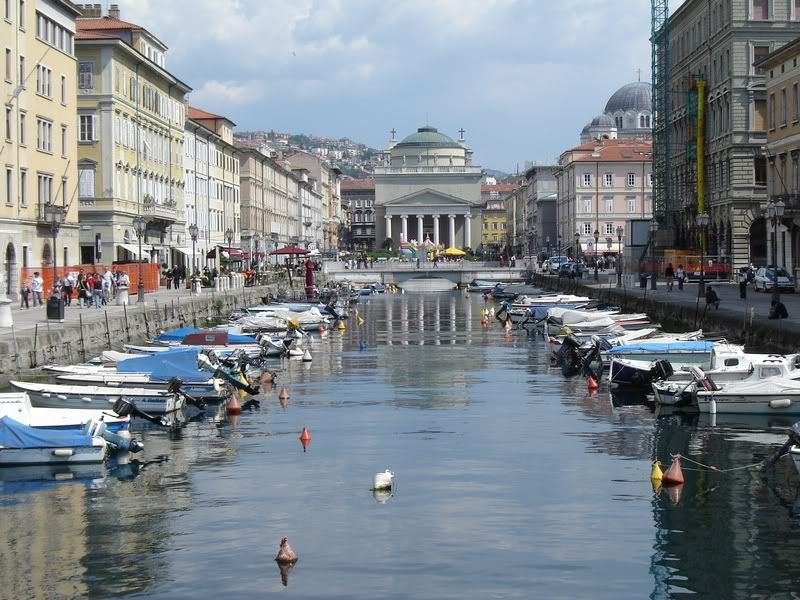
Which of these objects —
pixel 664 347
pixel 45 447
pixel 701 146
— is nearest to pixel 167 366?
pixel 45 447

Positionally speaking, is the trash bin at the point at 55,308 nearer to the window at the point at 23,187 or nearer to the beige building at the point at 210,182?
the window at the point at 23,187

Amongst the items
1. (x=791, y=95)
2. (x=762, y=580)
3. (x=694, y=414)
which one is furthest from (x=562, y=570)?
(x=791, y=95)

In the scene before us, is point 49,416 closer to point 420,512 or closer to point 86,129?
point 420,512

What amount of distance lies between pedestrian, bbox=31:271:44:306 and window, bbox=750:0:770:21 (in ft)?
173

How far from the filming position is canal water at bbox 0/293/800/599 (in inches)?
738

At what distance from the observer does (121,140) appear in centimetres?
8388

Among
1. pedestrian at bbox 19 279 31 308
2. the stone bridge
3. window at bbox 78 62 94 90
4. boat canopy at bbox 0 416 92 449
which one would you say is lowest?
boat canopy at bbox 0 416 92 449

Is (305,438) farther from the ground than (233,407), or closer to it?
closer to it

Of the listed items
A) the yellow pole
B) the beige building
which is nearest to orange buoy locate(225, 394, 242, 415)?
the beige building

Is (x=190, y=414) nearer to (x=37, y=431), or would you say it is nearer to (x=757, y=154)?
(x=37, y=431)

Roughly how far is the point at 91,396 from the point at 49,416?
4644 millimetres

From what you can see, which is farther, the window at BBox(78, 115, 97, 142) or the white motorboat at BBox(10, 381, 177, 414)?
the window at BBox(78, 115, 97, 142)

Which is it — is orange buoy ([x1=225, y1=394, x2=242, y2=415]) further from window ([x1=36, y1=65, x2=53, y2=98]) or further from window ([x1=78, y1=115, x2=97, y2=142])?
window ([x1=78, y1=115, x2=97, y2=142])

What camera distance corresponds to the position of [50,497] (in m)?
24.3
